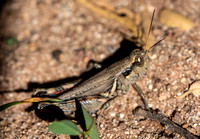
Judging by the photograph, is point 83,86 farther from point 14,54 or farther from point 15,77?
point 14,54

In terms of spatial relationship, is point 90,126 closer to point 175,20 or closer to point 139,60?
point 139,60

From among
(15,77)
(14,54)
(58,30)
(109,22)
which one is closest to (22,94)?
(15,77)

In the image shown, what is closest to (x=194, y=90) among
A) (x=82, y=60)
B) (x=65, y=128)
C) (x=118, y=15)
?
(x=65, y=128)

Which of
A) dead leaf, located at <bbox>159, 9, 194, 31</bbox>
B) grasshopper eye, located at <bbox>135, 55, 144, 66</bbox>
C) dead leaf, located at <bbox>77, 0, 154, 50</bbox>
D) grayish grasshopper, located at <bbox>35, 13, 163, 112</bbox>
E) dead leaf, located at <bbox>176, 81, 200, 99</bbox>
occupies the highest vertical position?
dead leaf, located at <bbox>77, 0, 154, 50</bbox>

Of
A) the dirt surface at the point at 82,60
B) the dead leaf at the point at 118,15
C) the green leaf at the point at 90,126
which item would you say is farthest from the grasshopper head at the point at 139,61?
the green leaf at the point at 90,126

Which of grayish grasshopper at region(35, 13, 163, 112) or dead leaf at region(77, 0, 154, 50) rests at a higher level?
dead leaf at region(77, 0, 154, 50)

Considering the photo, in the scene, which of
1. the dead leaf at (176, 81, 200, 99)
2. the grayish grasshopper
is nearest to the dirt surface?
the dead leaf at (176, 81, 200, 99)

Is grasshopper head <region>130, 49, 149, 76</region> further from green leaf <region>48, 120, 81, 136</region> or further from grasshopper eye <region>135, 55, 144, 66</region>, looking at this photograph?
green leaf <region>48, 120, 81, 136</region>
